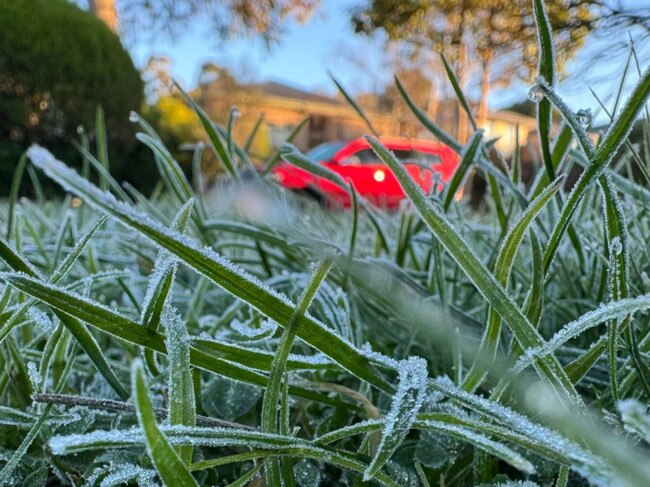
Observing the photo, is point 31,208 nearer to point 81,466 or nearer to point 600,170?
point 81,466

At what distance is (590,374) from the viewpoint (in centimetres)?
35

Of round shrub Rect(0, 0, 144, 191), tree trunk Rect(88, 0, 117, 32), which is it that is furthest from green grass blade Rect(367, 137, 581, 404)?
tree trunk Rect(88, 0, 117, 32)

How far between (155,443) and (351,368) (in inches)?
4.0

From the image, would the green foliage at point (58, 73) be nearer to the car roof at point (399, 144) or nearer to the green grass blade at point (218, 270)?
the car roof at point (399, 144)

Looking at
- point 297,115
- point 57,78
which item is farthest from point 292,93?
point 57,78

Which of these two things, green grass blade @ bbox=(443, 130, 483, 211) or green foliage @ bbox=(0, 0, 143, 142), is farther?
green foliage @ bbox=(0, 0, 143, 142)

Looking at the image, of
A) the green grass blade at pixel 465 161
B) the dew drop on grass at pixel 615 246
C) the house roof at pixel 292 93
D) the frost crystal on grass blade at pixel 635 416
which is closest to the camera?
the frost crystal on grass blade at pixel 635 416

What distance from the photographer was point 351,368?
0.81 ft

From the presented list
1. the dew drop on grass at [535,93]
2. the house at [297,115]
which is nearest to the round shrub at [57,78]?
the dew drop on grass at [535,93]

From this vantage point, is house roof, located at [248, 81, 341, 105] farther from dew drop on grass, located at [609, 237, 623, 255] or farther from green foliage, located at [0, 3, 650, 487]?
dew drop on grass, located at [609, 237, 623, 255]

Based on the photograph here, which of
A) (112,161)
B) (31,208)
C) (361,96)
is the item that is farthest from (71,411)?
(361,96)

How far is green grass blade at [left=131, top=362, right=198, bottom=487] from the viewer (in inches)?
6.2

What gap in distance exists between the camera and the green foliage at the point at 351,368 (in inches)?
7.7

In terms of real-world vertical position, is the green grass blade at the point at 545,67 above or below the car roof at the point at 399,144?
above
